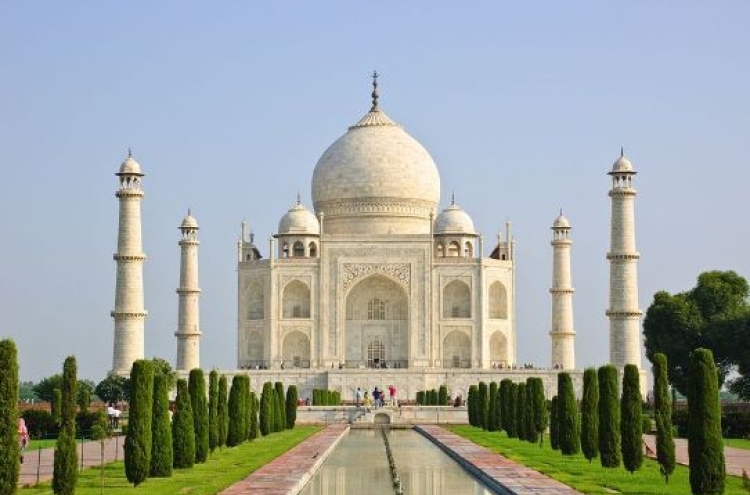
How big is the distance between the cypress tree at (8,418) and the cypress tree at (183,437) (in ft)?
15.9

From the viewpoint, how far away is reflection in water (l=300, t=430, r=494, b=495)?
46.7 feet

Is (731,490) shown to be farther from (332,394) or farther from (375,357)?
(375,357)

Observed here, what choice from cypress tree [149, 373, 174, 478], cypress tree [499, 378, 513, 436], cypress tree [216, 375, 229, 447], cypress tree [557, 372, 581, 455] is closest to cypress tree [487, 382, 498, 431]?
cypress tree [499, 378, 513, 436]

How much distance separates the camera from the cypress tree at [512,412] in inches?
931

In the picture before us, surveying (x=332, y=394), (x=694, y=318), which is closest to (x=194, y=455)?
(x=332, y=394)

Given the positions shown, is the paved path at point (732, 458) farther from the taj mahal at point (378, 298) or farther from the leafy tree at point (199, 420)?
the taj mahal at point (378, 298)

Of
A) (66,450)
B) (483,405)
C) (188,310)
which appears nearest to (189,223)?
(188,310)

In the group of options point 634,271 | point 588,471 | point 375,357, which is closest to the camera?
point 588,471

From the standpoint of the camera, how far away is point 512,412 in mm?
23938

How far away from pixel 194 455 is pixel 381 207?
86.3 ft

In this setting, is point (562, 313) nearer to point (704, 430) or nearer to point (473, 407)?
point (473, 407)

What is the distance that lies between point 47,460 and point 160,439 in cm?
308

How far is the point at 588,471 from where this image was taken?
53.2 ft

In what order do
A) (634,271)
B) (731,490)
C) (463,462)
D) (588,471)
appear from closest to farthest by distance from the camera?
(731,490) → (588,471) → (463,462) → (634,271)
